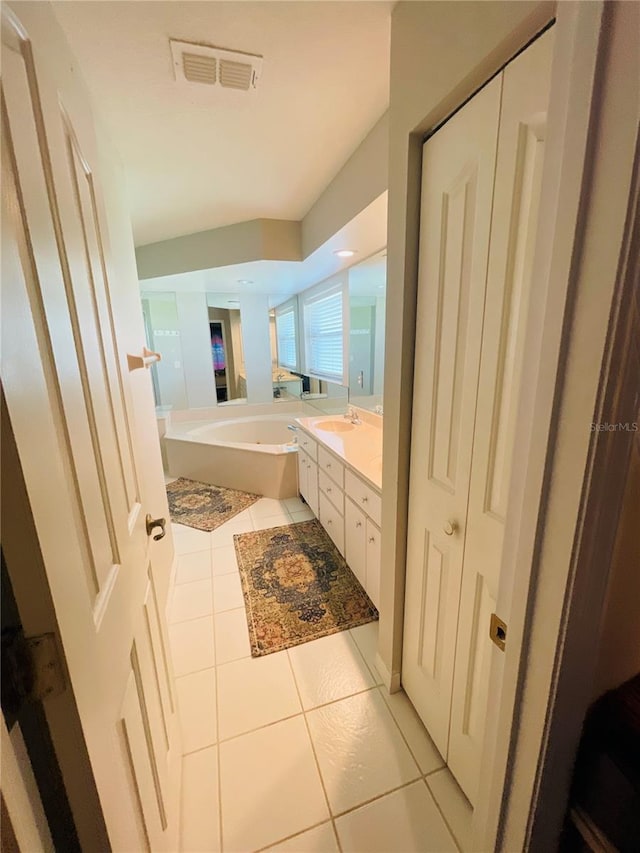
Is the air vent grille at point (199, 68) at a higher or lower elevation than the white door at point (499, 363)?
higher

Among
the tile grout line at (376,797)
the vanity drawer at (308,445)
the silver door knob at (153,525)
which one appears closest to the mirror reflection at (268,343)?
the vanity drawer at (308,445)

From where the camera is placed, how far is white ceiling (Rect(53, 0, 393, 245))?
3.25 ft

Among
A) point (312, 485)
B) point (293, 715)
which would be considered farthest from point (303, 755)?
point (312, 485)

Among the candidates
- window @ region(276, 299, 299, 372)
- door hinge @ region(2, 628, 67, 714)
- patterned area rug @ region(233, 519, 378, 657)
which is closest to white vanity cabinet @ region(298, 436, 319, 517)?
patterned area rug @ region(233, 519, 378, 657)

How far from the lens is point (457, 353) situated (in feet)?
3.23

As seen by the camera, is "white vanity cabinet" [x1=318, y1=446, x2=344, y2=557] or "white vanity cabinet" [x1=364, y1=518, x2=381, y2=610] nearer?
"white vanity cabinet" [x1=364, y1=518, x2=381, y2=610]

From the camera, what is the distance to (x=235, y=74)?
1201mm

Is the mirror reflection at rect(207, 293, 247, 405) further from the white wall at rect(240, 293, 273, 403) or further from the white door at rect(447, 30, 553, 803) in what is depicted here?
the white door at rect(447, 30, 553, 803)

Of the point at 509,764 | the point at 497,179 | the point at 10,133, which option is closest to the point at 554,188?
the point at 497,179

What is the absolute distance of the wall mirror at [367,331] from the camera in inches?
105

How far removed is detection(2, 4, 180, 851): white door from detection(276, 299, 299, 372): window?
11.5 feet

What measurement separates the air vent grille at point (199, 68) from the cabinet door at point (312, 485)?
2.19 m

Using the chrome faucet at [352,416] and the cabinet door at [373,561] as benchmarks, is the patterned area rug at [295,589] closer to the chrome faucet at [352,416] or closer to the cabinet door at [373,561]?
the cabinet door at [373,561]

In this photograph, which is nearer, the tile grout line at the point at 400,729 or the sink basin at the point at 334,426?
the tile grout line at the point at 400,729
